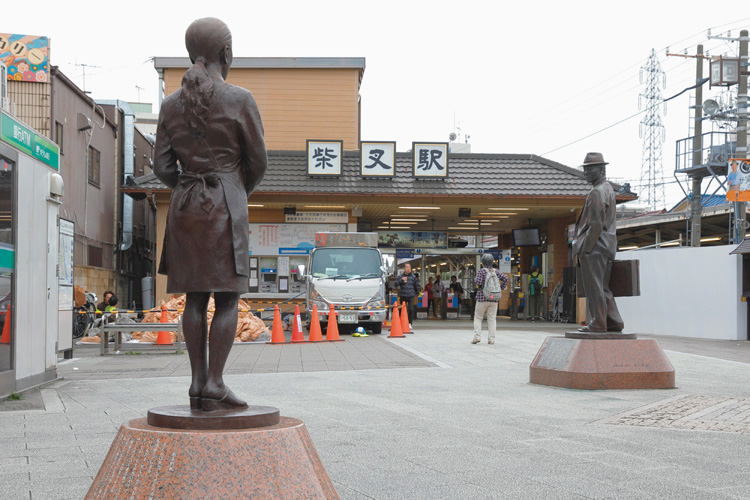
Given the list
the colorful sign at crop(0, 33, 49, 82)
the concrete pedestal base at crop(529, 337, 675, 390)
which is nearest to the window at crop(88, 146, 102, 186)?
the colorful sign at crop(0, 33, 49, 82)

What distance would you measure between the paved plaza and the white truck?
6.98 m

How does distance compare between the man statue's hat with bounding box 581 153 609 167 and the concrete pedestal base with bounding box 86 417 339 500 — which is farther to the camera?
the man statue's hat with bounding box 581 153 609 167

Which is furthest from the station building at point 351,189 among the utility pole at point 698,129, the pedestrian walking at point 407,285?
the utility pole at point 698,129

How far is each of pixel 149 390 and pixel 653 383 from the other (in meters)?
5.94

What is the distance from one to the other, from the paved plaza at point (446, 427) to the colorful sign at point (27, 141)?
2.79 meters

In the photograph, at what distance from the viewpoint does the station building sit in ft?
80.0

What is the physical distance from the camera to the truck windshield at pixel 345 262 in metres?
20.7

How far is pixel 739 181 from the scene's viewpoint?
22516mm

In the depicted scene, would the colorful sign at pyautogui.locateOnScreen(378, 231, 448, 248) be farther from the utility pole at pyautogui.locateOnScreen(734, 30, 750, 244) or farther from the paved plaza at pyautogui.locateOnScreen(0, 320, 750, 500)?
the paved plaza at pyautogui.locateOnScreen(0, 320, 750, 500)

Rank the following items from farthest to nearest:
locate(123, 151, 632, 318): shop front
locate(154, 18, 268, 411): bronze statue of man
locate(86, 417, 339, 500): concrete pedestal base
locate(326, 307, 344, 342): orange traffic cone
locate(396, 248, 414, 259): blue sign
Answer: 1. locate(396, 248, 414, 259): blue sign
2. locate(123, 151, 632, 318): shop front
3. locate(326, 307, 344, 342): orange traffic cone
4. locate(154, 18, 268, 411): bronze statue of man
5. locate(86, 417, 339, 500): concrete pedestal base

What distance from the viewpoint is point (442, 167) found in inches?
981

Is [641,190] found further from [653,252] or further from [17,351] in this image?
[17,351]

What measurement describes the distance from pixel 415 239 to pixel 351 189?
567 centimetres

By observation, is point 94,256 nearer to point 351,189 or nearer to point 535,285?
point 351,189
